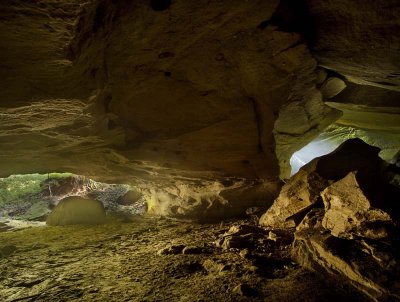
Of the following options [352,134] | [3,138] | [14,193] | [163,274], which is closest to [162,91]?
[163,274]

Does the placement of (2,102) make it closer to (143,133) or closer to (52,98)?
(52,98)

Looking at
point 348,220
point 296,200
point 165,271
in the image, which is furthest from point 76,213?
point 348,220

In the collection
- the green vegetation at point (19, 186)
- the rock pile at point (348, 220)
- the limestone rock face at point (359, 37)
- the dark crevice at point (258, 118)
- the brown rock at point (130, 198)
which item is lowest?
the brown rock at point (130, 198)

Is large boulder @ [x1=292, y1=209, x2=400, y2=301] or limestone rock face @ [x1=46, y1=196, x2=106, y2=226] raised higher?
large boulder @ [x1=292, y1=209, x2=400, y2=301]

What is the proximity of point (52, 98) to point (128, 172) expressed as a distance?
16.0 ft

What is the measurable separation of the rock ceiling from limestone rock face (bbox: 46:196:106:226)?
203 cm

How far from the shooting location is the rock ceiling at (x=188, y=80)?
3068 millimetres

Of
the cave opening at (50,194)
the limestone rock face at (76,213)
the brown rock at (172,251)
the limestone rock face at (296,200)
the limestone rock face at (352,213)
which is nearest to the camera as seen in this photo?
the limestone rock face at (352,213)

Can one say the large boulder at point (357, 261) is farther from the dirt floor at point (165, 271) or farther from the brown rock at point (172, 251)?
the brown rock at point (172, 251)

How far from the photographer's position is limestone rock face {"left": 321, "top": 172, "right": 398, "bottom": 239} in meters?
3.56

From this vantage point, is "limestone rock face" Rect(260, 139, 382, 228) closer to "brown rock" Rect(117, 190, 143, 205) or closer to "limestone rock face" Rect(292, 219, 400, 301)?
"limestone rock face" Rect(292, 219, 400, 301)

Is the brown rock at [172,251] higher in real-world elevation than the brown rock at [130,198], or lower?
higher

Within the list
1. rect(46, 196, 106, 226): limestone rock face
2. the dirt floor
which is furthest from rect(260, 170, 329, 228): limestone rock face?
rect(46, 196, 106, 226): limestone rock face

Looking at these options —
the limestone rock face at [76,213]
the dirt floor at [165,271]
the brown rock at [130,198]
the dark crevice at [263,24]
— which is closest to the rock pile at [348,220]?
the dirt floor at [165,271]
